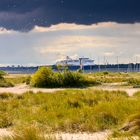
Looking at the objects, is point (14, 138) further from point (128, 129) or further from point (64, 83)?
point (64, 83)

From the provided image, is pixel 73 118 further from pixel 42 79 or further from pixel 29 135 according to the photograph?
pixel 42 79

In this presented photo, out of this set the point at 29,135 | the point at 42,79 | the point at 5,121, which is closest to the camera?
the point at 29,135

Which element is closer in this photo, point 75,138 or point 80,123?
point 75,138

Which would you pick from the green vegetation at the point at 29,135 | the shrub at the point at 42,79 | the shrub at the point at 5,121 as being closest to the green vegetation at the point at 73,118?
the shrub at the point at 5,121

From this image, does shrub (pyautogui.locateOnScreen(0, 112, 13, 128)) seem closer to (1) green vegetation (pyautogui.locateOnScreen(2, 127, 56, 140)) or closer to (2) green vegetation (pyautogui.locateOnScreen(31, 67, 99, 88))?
(1) green vegetation (pyautogui.locateOnScreen(2, 127, 56, 140))

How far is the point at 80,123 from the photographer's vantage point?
1920cm

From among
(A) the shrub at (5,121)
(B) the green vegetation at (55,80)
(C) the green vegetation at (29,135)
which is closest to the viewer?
(C) the green vegetation at (29,135)

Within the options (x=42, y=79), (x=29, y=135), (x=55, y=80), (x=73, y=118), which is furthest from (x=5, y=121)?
(x=55, y=80)

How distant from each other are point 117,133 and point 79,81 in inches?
1642

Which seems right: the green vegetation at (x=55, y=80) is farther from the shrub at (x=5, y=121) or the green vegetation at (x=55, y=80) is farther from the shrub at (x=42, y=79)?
the shrub at (x=5, y=121)

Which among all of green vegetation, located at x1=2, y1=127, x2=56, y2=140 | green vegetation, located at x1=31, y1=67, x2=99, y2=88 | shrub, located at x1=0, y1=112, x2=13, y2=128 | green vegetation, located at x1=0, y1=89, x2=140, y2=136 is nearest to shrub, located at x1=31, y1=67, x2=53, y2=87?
green vegetation, located at x1=31, y1=67, x2=99, y2=88

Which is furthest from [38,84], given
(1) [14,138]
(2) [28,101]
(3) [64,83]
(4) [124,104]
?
(1) [14,138]

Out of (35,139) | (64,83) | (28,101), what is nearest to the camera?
(35,139)

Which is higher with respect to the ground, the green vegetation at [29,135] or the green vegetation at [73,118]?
the green vegetation at [29,135]
